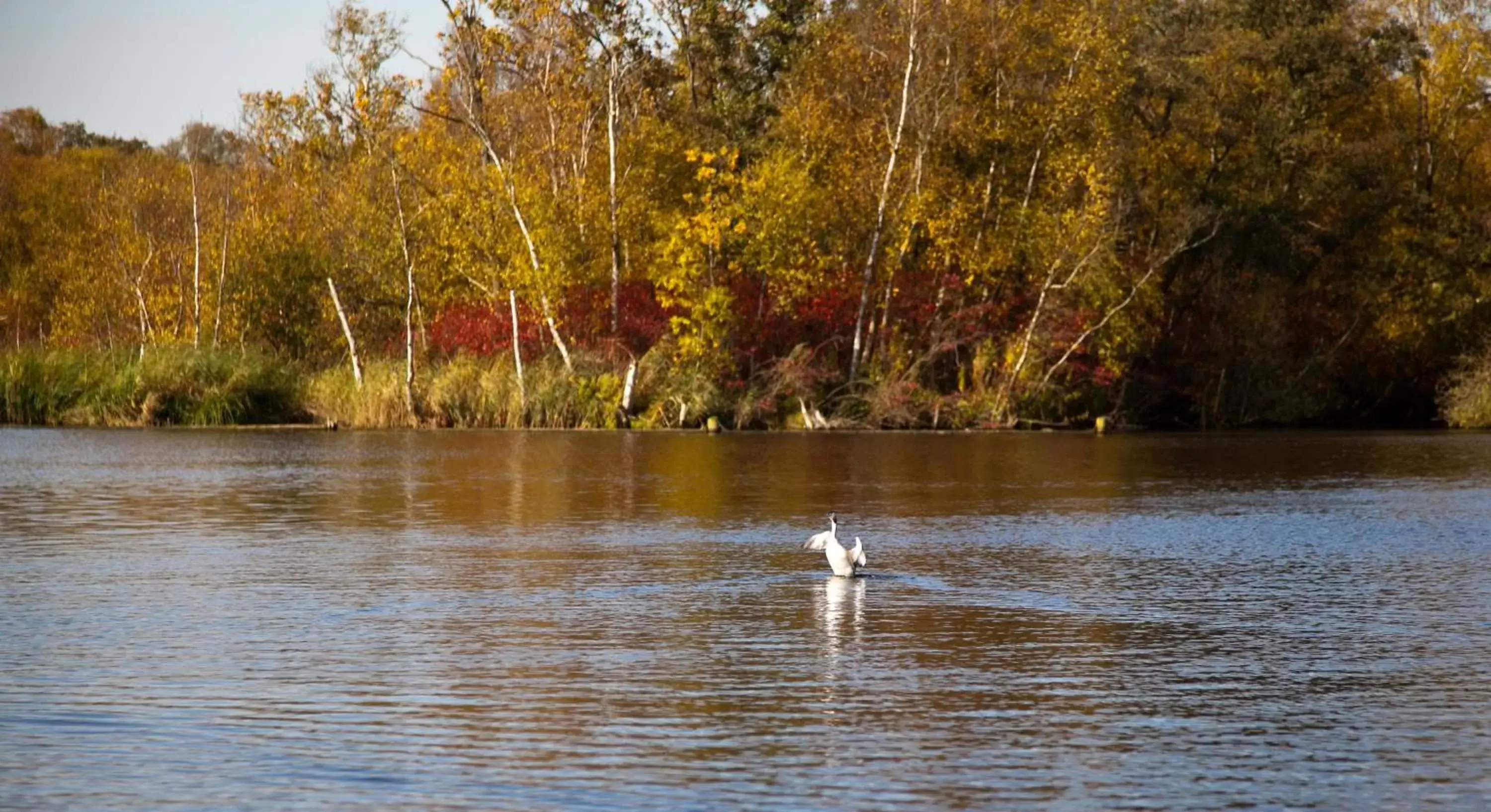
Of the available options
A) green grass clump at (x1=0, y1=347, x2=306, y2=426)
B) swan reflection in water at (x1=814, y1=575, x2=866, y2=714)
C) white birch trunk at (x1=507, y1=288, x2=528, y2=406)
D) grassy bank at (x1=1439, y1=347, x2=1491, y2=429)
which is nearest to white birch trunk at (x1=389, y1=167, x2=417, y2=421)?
white birch trunk at (x1=507, y1=288, x2=528, y2=406)

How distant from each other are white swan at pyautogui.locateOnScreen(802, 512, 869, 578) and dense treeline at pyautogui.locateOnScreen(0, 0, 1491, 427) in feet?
102

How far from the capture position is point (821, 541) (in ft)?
54.1

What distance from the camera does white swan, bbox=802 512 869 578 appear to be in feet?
53.2

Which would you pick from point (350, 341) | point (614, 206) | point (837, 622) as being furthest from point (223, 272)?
point (837, 622)

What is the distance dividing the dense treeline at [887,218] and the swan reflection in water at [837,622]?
3148 centimetres

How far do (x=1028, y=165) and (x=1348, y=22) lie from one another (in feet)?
40.3

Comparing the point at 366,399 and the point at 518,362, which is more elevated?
the point at 518,362

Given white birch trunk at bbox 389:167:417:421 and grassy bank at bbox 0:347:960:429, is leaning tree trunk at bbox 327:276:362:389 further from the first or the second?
white birch trunk at bbox 389:167:417:421

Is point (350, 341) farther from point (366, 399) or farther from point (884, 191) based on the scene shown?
point (884, 191)

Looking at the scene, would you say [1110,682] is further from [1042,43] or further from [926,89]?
[1042,43]

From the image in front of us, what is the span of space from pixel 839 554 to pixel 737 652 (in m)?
3.71

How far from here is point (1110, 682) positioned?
11.6 meters

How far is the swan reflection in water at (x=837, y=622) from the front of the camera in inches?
A: 453

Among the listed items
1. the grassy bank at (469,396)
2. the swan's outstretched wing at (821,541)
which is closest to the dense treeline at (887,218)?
the grassy bank at (469,396)
